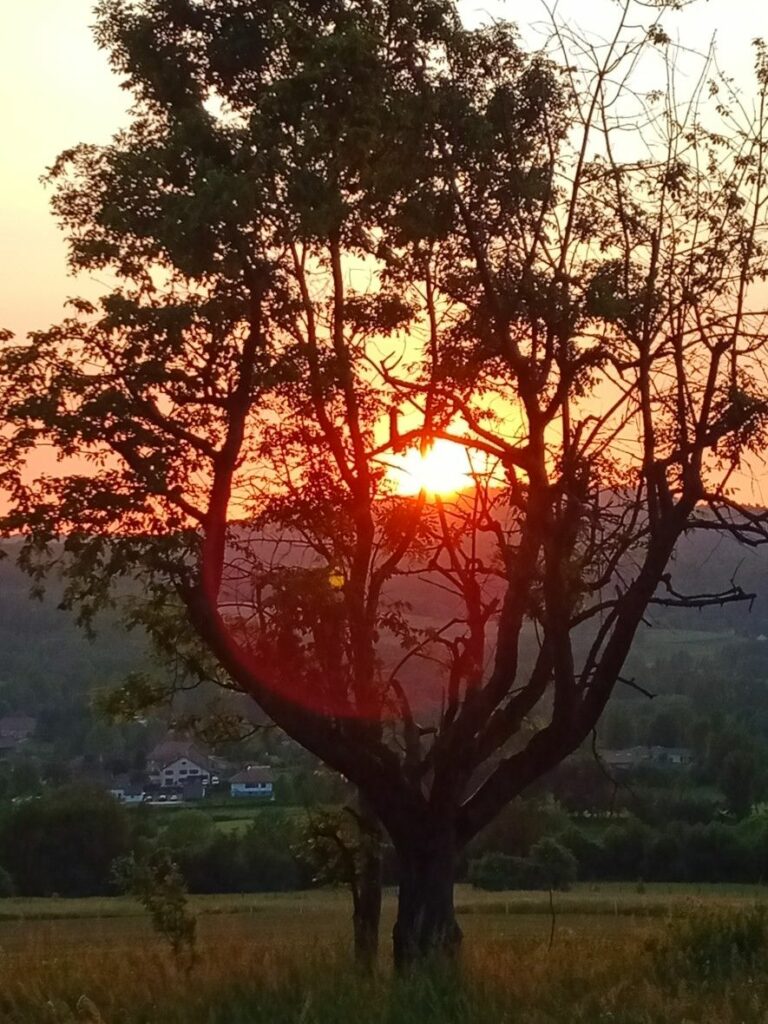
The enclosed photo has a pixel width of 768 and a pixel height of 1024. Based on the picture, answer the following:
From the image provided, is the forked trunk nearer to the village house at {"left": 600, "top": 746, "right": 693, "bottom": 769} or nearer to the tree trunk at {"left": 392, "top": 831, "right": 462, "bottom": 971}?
the tree trunk at {"left": 392, "top": 831, "right": 462, "bottom": 971}

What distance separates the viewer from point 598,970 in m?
9.08

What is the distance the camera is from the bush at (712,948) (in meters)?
9.02

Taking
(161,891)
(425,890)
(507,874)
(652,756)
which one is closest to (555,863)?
(507,874)

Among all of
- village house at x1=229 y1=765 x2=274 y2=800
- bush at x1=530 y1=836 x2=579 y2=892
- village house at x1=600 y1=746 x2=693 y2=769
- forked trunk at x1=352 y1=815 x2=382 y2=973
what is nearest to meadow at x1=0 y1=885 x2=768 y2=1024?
forked trunk at x1=352 y1=815 x2=382 y2=973

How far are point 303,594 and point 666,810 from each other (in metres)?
49.3

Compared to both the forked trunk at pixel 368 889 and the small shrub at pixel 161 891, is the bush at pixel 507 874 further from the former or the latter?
the forked trunk at pixel 368 889

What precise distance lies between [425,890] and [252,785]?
188 ft

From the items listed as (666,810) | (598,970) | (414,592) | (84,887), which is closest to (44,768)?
(84,887)

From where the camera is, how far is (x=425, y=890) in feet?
43.1

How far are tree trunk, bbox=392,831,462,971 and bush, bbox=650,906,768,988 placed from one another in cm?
279

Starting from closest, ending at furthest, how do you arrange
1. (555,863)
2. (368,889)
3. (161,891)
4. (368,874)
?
(368,889)
(368,874)
(161,891)
(555,863)

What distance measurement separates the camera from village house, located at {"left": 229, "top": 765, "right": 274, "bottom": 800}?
6353cm

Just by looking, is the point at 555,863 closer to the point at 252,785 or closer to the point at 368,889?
the point at 252,785

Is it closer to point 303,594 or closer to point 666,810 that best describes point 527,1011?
point 303,594
